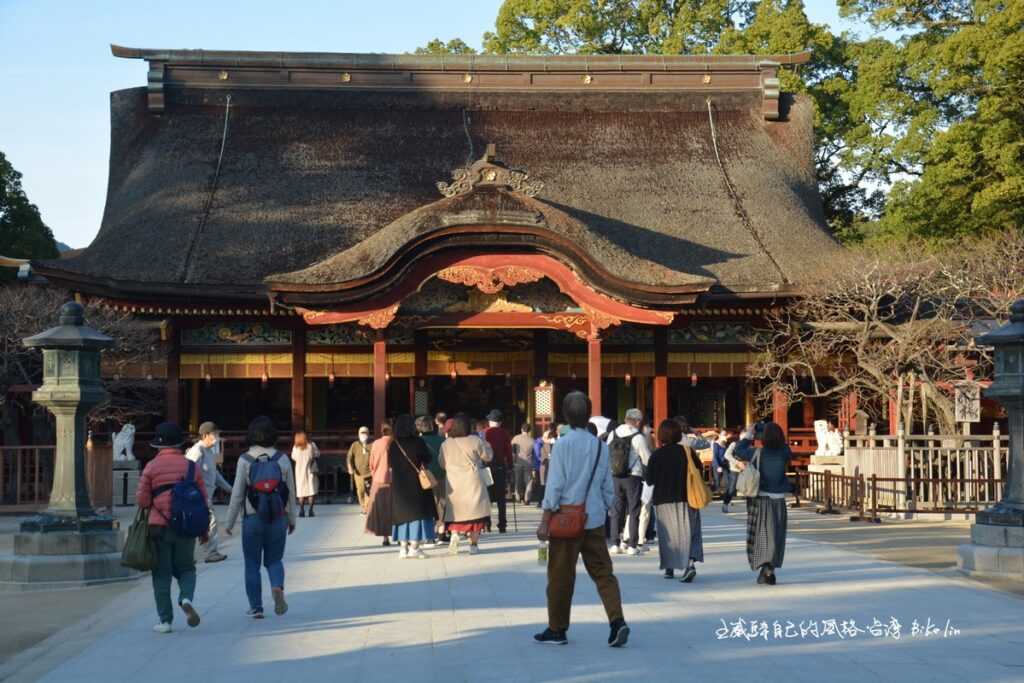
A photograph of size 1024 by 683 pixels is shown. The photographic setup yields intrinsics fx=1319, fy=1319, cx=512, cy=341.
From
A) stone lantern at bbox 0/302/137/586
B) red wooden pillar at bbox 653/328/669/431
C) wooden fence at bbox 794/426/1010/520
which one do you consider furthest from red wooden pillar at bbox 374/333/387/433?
stone lantern at bbox 0/302/137/586

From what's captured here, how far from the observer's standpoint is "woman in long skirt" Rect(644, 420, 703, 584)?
12148 millimetres

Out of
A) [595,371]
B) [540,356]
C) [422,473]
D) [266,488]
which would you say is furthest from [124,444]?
[266,488]

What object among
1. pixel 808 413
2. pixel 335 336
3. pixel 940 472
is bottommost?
pixel 940 472

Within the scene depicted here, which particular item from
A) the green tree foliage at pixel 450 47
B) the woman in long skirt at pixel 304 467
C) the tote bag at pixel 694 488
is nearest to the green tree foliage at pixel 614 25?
the green tree foliage at pixel 450 47

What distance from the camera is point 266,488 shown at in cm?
1014

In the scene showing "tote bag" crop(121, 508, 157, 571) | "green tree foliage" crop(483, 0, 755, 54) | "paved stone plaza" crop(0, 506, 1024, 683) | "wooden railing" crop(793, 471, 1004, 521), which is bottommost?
"paved stone plaza" crop(0, 506, 1024, 683)

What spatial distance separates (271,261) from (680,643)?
18.1 m

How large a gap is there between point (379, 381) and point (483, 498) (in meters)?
9.73

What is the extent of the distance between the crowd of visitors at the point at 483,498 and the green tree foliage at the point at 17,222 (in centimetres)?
1995

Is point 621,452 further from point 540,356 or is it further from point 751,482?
point 540,356

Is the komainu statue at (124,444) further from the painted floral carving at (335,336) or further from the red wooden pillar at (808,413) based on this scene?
the red wooden pillar at (808,413)

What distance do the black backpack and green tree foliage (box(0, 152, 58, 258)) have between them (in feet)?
84.6

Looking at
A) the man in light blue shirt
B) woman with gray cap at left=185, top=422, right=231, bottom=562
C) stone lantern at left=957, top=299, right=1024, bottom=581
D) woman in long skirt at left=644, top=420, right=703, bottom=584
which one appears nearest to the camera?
the man in light blue shirt

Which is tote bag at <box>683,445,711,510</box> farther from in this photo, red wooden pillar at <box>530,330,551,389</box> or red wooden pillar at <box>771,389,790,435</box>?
red wooden pillar at <box>530,330,551,389</box>
